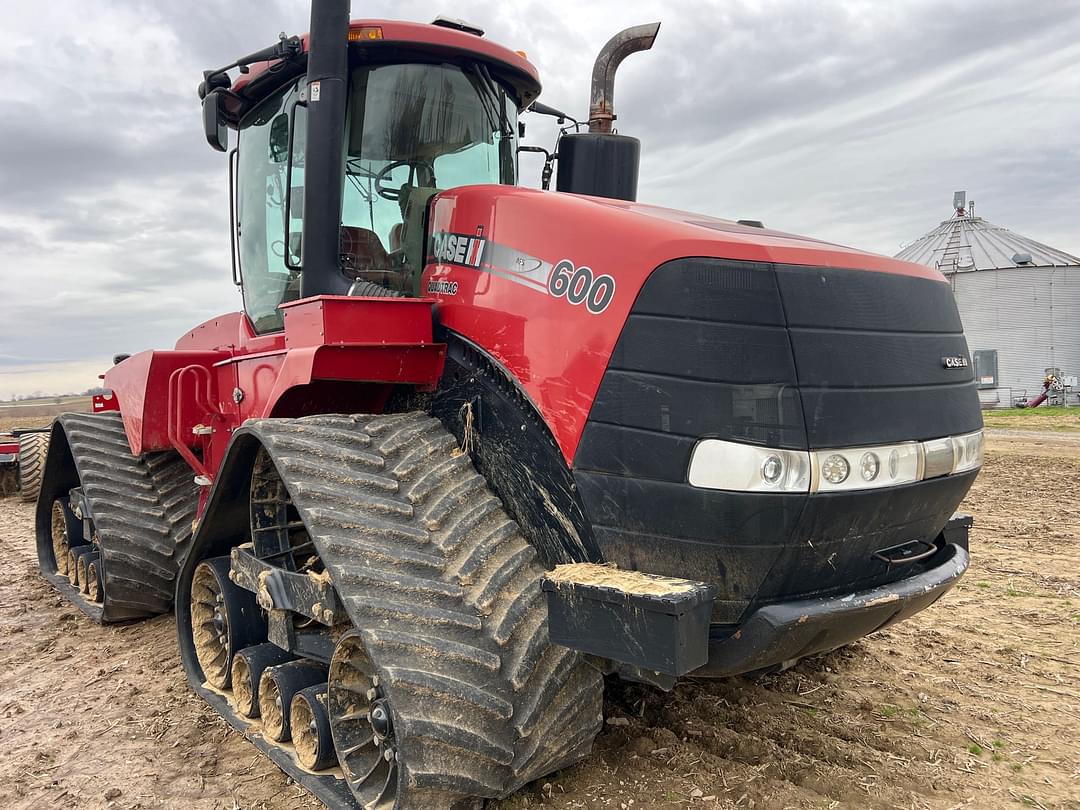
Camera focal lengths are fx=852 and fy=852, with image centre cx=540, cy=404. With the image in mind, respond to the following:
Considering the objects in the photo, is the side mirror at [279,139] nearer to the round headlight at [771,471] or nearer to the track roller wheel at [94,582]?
the round headlight at [771,471]

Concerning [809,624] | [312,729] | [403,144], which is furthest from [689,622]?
[403,144]

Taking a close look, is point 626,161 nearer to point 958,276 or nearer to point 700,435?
point 700,435

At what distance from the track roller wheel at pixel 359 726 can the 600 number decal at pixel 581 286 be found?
1.25 meters

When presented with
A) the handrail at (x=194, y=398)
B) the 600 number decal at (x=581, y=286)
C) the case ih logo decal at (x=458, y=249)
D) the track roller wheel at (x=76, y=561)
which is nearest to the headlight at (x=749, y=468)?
the 600 number decal at (x=581, y=286)

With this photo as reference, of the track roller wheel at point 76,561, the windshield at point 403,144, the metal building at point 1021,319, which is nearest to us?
the windshield at point 403,144

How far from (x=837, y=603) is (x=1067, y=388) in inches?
1175

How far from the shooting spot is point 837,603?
242cm

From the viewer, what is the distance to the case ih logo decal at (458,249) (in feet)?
9.88

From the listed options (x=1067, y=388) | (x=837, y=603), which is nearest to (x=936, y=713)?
(x=837, y=603)

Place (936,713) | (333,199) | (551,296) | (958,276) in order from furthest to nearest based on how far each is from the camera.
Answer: (958,276)
(936,713)
(333,199)
(551,296)

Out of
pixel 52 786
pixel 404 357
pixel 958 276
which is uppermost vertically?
pixel 958 276

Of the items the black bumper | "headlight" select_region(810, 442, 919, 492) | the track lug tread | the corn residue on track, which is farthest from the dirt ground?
"headlight" select_region(810, 442, 919, 492)

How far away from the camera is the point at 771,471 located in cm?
226

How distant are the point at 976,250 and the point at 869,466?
3181 cm
